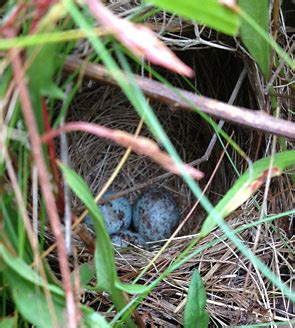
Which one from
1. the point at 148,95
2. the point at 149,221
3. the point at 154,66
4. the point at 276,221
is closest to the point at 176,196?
the point at 149,221

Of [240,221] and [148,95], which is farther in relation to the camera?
[240,221]

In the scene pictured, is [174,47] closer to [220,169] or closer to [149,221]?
[220,169]

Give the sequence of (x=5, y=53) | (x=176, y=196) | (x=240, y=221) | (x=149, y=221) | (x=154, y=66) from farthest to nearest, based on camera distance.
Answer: (x=176, y=196)
(x=149, y=221)
(x=154, y=66)
(x=240, y=221)
(x=5, y=53)

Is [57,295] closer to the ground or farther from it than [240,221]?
farther from it

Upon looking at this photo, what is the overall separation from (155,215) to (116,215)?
0.11 metres

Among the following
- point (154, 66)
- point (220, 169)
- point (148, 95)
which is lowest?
point (220, 169)

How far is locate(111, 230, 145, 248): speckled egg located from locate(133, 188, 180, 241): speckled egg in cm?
3

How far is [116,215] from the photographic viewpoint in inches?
61.8

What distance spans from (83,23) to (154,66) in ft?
2.94

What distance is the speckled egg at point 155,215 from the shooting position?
1551 mm

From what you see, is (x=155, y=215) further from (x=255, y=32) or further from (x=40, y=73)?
(x=40, y=73)

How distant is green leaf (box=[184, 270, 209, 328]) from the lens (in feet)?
3.08

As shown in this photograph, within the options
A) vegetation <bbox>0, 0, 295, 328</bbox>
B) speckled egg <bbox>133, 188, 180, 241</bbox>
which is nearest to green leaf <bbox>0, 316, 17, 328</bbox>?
vegetation <bbox>0, 0, 295, 328</bbox>

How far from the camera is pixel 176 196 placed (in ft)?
5.59
